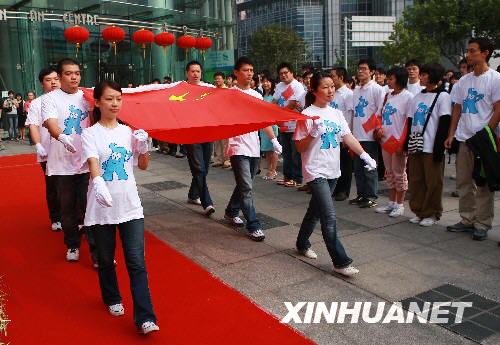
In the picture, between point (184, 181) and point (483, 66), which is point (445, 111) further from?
point (184, 181)

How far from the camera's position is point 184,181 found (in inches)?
348

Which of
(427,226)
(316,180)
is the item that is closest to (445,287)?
(316,180)

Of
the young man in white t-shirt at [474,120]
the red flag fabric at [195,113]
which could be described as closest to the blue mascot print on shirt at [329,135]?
the red flag fabric at [195,113]

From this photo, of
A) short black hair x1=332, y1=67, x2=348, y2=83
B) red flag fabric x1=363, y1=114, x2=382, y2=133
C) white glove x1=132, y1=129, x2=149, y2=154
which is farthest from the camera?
short black hair x1=332, y1=67, x2=348, y2=83

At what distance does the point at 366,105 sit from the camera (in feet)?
22.1

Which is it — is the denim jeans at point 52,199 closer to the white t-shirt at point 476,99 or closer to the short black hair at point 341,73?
the short black hair at point 341,73

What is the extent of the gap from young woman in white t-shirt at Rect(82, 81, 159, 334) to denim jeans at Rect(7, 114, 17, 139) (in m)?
15.1

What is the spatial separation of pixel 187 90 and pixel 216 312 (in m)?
2.80

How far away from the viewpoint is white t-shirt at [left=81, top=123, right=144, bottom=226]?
343 cm

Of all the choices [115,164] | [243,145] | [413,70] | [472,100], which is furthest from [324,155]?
[413,70]

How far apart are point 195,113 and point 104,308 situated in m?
2.09

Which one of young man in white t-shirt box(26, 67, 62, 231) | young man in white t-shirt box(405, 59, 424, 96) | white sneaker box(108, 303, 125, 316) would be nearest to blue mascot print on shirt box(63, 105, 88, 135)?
young man in white t-shirt box(26, 67, 62, 231)

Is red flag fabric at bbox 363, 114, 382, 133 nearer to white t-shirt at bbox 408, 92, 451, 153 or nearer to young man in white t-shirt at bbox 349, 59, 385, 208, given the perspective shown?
young man in white t-shirt at bbox 349, 59, 385, 208

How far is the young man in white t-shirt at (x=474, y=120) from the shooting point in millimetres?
5105
